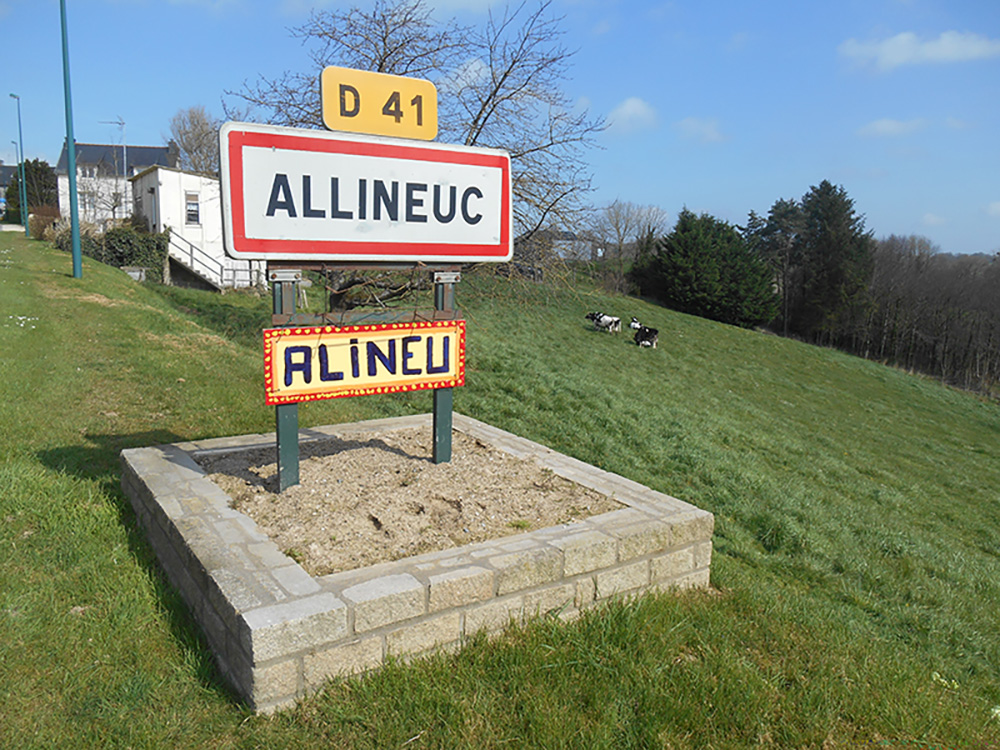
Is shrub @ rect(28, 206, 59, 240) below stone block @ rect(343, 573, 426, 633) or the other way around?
the other way around

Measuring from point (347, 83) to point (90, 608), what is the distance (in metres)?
3.43

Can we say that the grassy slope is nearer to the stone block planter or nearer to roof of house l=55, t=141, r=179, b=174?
the stone block planter

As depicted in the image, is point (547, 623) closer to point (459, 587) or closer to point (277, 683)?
point (459, 587)

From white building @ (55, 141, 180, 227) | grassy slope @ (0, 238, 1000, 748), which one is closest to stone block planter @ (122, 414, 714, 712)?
grassy slope @ (0, 238, 1000, 748)

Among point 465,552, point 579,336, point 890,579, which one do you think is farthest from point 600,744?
point 579,336

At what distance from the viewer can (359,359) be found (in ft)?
14.3

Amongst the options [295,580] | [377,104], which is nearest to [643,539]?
[295,580]

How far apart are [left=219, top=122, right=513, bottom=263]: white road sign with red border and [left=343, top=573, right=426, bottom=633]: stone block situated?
85.3 inches

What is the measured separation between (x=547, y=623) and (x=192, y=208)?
32294 millimetres

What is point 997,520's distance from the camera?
11203 millimetres

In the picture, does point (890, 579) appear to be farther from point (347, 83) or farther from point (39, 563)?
point (39, 563)

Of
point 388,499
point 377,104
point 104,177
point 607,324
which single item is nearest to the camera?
point 388,499

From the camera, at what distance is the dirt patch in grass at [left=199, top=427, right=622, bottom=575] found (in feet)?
11.8

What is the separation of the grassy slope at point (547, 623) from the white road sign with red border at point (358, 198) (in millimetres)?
2107
